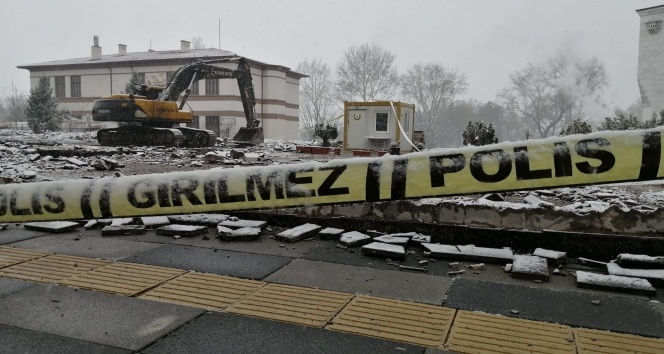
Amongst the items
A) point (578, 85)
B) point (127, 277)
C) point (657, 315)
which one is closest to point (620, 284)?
point (657, 315)

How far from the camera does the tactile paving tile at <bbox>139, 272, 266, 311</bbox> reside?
342cm

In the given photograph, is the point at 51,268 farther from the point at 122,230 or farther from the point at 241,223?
the point at 241,223

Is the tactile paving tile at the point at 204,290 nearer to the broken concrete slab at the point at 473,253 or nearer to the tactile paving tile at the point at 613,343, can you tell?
the broken concrete slab at the point at 473,253

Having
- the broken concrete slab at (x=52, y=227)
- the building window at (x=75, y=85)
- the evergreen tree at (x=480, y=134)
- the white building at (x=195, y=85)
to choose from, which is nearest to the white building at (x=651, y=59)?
the evergreen tree at (x=480, y=134)

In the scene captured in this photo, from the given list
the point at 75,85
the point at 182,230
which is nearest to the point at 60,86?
the point at 75,85

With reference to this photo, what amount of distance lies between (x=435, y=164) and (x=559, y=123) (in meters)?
62.7

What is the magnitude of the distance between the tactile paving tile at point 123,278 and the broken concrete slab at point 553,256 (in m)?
3.23

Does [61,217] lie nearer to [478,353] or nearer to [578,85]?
[478,353]

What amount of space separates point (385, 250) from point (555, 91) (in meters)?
57.9

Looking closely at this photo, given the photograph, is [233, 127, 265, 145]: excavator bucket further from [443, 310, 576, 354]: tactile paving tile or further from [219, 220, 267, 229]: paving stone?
[443, 310, 576, 354]: tactile paving tile

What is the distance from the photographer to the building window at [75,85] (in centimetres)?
5247

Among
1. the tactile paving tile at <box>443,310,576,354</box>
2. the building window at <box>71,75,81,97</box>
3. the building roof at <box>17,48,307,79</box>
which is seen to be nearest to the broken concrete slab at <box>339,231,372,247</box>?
the tactile paving tile at <box>443,310,576,354</box>

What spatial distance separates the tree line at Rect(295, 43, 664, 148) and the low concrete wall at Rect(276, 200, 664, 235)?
145 ft

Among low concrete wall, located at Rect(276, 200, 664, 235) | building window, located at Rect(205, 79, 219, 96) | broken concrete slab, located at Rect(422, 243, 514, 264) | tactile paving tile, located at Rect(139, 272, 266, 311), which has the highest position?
building window, located at Rect(205, 79, 219, 96)
